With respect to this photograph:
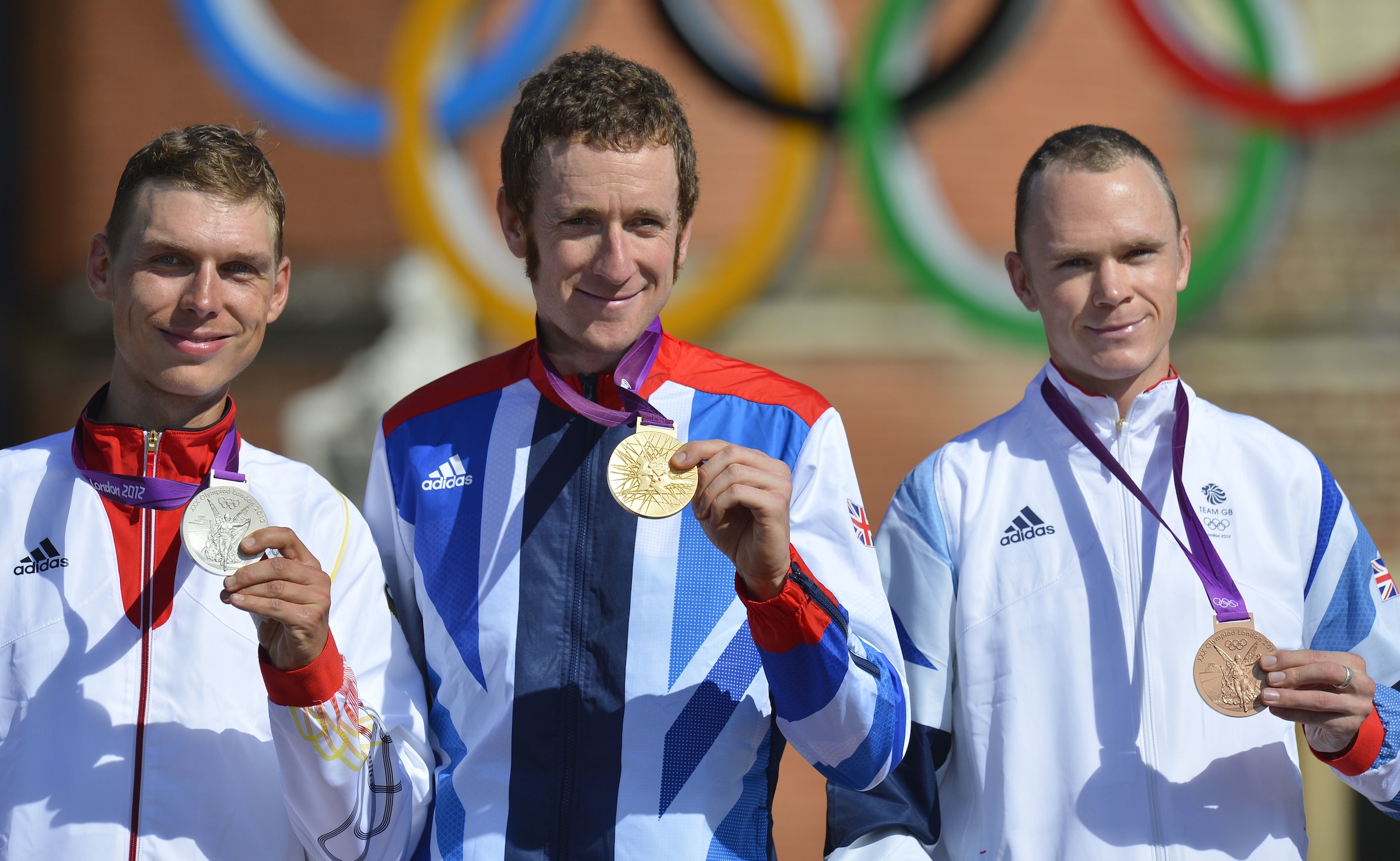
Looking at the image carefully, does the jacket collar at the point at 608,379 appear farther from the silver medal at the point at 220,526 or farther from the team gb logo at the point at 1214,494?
the team gb logo at the point at 1214,494

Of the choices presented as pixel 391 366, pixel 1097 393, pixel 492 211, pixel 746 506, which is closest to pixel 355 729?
pixel 746 506

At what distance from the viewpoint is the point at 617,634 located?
2.10 meters

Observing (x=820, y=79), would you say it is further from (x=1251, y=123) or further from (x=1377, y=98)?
(x=1377, y=98)

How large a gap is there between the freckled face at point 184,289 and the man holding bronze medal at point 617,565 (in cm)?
35

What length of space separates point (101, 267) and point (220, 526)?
0.55 meters

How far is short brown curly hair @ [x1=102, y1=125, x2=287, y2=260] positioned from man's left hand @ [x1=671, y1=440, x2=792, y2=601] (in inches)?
37.3

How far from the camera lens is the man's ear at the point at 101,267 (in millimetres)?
2258

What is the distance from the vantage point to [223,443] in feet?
7.42

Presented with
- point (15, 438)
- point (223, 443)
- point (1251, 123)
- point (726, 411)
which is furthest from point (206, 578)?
point (1251, 123)

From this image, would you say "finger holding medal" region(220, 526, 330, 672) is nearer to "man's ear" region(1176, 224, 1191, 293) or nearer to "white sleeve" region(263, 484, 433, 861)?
"white sleeve" region(263, 484, 433, 861)

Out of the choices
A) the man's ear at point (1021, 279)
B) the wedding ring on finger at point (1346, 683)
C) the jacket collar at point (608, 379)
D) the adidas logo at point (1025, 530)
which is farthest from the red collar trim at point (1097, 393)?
the jacket collar at point (608, 379)

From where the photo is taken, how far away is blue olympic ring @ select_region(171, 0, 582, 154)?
536 centimetres

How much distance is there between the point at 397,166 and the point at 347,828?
389 cm

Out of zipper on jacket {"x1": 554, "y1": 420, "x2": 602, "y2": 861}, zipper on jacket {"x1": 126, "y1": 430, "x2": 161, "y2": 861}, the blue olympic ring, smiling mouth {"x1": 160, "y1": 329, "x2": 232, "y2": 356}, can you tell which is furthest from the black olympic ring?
zipper on jacket {"x1": 126, "y1": 430, "x2": 161, "y2": 861}
